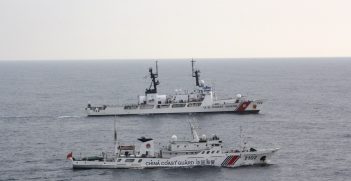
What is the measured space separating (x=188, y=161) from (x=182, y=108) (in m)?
64.9

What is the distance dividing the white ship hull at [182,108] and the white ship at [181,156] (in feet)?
207

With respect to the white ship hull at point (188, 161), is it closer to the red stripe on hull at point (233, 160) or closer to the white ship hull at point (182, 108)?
the red stripe on hull at point (233, 160)

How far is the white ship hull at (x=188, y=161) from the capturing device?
285 feet

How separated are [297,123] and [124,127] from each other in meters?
38.0

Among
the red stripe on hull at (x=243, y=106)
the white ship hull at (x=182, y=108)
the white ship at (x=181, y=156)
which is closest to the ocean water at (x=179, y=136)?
the white ship at (x=181, y=156)

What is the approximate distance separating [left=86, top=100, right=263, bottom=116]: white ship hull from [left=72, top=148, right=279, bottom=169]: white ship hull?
6326 centimetres

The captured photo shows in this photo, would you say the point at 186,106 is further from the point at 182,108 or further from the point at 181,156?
the point at 181,156

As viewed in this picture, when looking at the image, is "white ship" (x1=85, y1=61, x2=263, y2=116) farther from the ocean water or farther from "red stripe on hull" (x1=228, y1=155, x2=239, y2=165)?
"red stripe on hull" (x1=228, y1=155, x2=239, y2=165)

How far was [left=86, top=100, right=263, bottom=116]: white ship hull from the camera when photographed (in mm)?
151000

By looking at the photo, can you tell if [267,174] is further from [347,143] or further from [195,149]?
[347,143]

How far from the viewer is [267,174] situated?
274 ft

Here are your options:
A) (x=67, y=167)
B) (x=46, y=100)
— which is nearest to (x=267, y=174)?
(x=67, y=167)

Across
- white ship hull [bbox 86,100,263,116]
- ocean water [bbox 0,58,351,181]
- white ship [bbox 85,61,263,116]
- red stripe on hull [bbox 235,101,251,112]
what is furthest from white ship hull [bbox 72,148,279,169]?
red stripe on hull [bbox 235,101,251,112]

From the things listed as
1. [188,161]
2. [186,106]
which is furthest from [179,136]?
[186,106]
